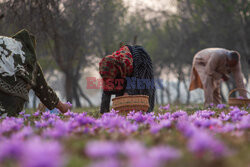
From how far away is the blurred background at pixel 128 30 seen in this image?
639 inches

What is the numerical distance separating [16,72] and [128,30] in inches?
1145

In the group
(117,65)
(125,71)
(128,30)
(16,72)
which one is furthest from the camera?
(128,30)

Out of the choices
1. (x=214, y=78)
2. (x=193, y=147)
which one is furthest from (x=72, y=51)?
(x=193, y=147)

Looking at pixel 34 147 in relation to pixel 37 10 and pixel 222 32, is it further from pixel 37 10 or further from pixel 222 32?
pixel 222 32

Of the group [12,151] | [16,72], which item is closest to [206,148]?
[12,151]

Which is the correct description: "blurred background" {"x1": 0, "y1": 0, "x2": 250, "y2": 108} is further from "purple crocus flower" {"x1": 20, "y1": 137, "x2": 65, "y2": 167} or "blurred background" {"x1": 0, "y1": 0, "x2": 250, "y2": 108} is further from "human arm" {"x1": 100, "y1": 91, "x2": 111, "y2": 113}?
"purple crocus flower" {"x1": 20, "y1": 137, "x2": 65, "y2": 167}

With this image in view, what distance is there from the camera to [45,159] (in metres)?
1.35

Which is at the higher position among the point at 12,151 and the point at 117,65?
the point at 117,65

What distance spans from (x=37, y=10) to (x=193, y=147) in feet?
39.7

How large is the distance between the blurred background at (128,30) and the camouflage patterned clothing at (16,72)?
669 centimetres

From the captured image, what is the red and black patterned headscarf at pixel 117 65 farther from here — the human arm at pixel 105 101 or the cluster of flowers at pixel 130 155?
the cluster of flowers at pixel 130 155

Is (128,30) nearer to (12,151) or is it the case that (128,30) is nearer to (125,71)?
(125,71)

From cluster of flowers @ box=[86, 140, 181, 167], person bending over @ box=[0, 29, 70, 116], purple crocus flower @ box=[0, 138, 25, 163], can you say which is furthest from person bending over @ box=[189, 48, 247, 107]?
purple crocus flower @ box=[0, 138, 25, 163]

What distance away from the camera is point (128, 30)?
109ft
